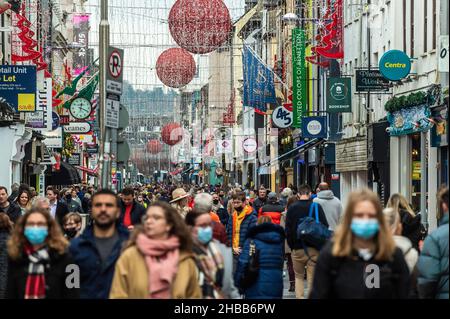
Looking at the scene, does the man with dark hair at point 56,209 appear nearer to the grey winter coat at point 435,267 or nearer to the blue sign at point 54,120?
the grey winter coat at point 435,267

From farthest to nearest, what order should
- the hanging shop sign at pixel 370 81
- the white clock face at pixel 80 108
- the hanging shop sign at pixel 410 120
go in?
the white clock face at pixel 80 108 → the hanging shop sign at pixel 370 81 → the hanging shop sign at pixel 410 120

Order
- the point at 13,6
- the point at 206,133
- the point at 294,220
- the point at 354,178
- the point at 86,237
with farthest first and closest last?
the point at 206,133, the point at 354,178, the point at 13,6, the point at 294,220, the point at 86,237

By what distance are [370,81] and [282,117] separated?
1718cm

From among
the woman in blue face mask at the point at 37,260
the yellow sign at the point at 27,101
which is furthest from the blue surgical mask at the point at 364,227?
the yellow sign at the point at 27,101

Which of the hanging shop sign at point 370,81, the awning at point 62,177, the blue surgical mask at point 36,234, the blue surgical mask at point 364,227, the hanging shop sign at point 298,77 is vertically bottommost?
the blue surgical mask at point 36,234

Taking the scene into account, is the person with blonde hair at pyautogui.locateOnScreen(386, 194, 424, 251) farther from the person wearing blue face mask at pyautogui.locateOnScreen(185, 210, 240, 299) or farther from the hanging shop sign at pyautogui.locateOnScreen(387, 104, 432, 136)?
the hanging shop sign at pyautogui.locateOnScreen(387, 104, 432, 136)

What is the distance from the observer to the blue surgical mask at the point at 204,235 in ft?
38.2

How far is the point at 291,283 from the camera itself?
23547 millimetres

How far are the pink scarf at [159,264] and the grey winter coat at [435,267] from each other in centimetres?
234

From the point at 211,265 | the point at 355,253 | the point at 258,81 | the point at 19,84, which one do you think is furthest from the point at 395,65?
the point at 355,253

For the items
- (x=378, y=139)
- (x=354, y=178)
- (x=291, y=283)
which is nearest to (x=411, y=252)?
(x=291, y=283)

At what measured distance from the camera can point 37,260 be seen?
35.0 ft
